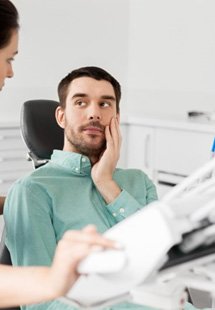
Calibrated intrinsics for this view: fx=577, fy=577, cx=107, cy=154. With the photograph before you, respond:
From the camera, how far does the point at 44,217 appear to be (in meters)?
1.41

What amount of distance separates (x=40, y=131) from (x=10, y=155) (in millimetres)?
1267

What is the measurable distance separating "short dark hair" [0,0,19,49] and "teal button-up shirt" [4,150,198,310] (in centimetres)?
42

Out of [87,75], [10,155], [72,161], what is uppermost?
[87,75]

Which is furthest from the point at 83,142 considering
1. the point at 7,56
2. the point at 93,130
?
the point at 7,56

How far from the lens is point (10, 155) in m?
3.21

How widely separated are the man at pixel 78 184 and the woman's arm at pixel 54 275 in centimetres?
50

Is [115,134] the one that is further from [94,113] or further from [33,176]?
[33,176]

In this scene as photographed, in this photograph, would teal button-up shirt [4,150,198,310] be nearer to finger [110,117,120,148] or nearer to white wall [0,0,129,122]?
finger [110,117,120,148]

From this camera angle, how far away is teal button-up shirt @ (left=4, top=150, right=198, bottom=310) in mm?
1354

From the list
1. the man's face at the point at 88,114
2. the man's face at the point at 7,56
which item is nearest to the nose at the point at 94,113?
the man's face at the point at 88,114

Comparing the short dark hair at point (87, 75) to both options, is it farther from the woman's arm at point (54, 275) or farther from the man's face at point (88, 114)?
the woman's arm at point (54, 275)

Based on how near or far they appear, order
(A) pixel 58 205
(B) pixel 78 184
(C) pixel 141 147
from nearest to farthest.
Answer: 1. (A) pixel 58 205
2. (B) pixel 78 184
3. (C) pixel 141 147

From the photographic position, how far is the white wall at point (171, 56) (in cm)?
333

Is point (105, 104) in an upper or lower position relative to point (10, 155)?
upper
